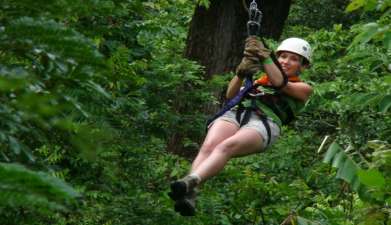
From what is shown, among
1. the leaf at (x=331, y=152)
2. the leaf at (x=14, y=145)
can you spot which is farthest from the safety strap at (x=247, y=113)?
the leaf at (x=14, y=145)

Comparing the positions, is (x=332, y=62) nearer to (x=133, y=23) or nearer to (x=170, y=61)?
(x=170, y=61)

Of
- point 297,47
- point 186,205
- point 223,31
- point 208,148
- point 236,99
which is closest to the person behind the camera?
point 186,205

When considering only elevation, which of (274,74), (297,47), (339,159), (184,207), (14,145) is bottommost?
(184,207)

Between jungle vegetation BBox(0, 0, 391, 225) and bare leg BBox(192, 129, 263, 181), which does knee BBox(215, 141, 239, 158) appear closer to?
bare leg BBox(192, 129, 263, 181)

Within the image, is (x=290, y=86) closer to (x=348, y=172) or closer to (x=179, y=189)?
(x=179, y=189)

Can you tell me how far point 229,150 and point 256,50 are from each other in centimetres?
80

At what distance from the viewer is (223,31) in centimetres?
917

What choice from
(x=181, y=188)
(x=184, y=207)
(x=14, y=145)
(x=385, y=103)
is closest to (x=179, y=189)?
(x=181, y=188)

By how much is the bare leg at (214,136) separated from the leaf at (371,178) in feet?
7.91

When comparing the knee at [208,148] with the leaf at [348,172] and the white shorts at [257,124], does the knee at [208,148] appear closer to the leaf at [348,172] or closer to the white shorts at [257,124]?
the white shorts at [257,124]

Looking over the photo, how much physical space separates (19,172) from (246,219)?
5.09 metres

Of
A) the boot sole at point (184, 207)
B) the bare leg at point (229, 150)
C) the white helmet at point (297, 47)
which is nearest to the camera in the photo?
the boot sole at point (184, 207)

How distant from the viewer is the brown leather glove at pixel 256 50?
5.95 metres

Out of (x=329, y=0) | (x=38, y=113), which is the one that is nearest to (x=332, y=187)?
(x=38, y=113)
